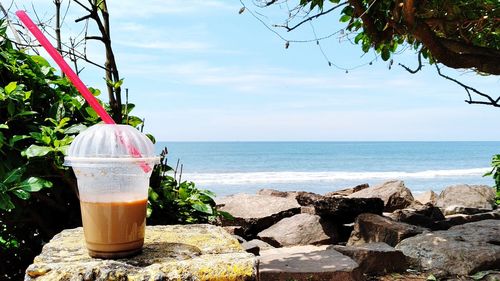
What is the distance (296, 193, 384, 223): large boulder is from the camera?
308 inches

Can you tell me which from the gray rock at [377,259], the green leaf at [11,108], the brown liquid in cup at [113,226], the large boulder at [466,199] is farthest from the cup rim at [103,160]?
the large boulder at [466,199]

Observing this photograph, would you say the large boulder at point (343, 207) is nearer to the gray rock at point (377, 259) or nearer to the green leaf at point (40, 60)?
the gray rock at point (377, 259)

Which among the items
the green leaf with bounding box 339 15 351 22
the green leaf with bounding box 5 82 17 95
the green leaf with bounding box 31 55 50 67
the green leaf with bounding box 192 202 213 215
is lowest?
the green leaf with bounding box 192 202 213 215

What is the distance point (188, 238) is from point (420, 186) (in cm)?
3558

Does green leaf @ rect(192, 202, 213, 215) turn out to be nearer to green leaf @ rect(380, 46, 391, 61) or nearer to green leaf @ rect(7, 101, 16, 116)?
green leaf @ rect(7, 101, 16, 116)

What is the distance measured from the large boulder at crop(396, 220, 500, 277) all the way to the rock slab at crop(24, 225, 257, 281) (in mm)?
3988

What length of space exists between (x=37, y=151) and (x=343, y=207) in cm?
559

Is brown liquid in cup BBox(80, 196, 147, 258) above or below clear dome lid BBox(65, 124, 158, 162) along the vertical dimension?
below

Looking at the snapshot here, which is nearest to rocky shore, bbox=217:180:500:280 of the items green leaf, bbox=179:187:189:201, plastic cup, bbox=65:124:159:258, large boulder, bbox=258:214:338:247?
large boulder, bbox=258:214:338:247

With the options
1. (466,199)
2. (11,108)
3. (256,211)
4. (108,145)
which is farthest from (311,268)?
(466,199)

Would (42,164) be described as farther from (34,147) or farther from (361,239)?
(361,239)

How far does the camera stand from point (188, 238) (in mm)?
2535

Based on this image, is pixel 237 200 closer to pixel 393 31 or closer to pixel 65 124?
pixel 393 31

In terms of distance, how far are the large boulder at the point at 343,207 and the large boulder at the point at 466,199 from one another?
3486 mm
